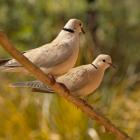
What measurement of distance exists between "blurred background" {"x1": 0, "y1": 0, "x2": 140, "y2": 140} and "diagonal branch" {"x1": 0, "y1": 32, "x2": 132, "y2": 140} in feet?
5.98

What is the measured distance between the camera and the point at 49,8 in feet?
19.8

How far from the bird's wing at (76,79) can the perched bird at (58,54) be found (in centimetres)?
19

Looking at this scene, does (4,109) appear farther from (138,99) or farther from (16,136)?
(138,99)

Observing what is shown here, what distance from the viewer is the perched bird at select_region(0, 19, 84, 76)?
1366 millimetres

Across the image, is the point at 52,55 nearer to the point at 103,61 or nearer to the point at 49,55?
the point at 49,55

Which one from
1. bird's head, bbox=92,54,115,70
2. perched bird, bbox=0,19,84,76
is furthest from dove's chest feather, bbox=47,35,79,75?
bird's head, bbox=92,54,115,70

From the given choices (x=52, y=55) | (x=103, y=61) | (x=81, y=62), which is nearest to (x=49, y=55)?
(x=52, y=55)

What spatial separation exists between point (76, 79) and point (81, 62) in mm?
1989

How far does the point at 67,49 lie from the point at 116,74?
14.3 feet

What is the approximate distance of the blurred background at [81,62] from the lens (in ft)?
10.2

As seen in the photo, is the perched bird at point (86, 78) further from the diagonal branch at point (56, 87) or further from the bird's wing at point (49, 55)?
the diagonal branch at point (56, 87)

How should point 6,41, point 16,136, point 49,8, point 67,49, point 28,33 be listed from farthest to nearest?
point 49,8 < point 28,33 < point 16,136 < point 67,49 < point 6,41

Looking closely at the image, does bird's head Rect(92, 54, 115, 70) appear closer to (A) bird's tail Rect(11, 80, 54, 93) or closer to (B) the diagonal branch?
(A) bird's tail Rect(11, 80, 54, 93)

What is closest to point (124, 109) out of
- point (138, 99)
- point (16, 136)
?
point (138, 99)
